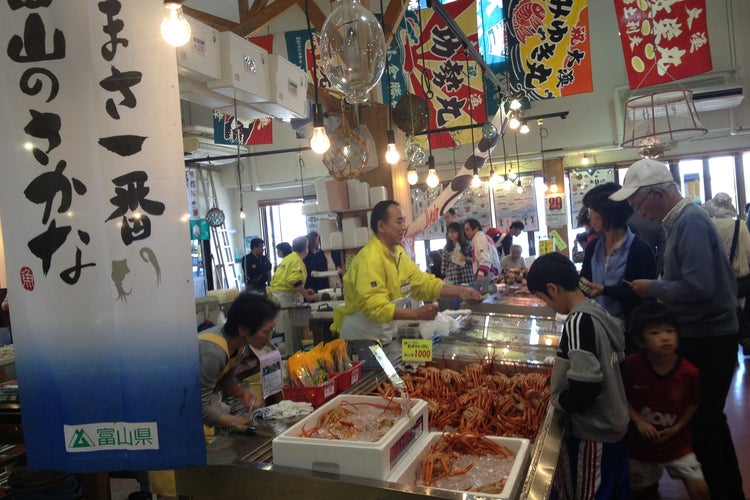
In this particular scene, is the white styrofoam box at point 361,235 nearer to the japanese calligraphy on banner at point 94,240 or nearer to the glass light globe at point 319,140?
the glass light globe at point 319,140

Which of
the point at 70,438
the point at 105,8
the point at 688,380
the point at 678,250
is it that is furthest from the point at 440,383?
the point at 105,8

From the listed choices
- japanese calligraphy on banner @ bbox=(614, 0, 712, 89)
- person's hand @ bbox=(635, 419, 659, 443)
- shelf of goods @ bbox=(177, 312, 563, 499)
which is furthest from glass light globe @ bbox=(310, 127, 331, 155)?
japanese calligraphy on banner @ bbox=(614, 0, 712, 89)

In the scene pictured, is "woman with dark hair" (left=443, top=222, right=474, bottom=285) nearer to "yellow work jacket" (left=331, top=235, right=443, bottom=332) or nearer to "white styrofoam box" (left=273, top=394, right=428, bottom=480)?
"yellow work jacket" (left=331, top=235, right=443, bottom=332)

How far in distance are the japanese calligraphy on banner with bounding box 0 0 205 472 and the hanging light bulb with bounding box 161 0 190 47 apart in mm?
42

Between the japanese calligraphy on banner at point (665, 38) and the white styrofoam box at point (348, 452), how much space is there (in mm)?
6080

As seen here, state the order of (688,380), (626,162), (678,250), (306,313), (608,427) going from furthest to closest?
(626,162) → (306,313) → (678,250) → (688,380) → (608,427)

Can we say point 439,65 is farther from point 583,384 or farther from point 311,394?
point 583,384

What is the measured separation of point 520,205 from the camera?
12.9 metres

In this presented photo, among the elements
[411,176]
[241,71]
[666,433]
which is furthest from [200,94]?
[411,176]

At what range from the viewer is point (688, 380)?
2.81m

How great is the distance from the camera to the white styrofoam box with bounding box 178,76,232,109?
3.24 metres

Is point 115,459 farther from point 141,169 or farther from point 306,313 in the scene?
point 306,313

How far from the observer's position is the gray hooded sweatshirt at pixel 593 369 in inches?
83.9

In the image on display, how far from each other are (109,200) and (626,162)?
12.4m
